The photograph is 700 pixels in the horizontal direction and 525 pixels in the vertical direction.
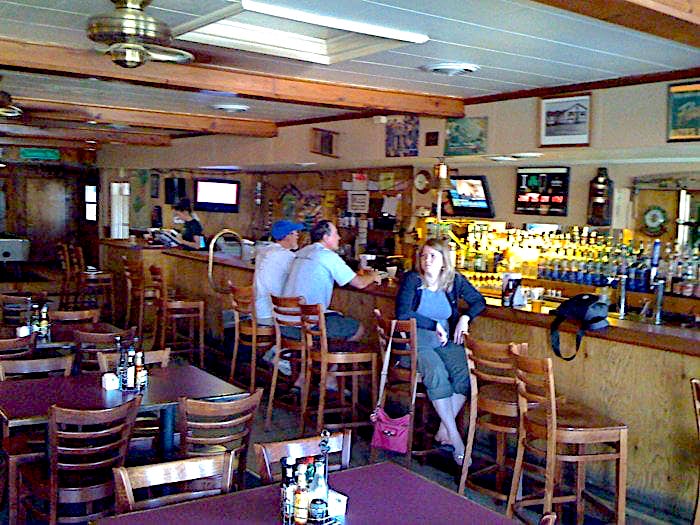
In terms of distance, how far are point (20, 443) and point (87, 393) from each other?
1.50 ft

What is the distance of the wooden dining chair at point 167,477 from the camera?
244 cm

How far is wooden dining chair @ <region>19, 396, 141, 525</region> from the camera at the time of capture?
320 cm

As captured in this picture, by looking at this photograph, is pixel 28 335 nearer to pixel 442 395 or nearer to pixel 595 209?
pixel 442 395

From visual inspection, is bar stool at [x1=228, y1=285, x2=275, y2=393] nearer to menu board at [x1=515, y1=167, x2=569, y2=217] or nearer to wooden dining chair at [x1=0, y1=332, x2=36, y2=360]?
wooden dining chair at [x1=0, y1=332, x2=36, y2=360]

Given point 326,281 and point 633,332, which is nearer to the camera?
point 633,332

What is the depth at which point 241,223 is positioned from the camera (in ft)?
38.8

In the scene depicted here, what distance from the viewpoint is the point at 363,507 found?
2443 millimetres

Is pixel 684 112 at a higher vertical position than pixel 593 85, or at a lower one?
lower

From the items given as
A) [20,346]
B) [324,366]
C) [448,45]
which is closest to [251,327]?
[324,366]

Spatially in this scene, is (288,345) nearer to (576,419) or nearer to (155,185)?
(576,419)

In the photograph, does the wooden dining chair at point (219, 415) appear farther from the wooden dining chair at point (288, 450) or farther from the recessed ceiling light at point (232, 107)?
the recessed ceiling light at point (232, 107)

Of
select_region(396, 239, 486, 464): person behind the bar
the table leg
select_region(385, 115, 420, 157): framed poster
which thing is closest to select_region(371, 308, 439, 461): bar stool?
select_region(396, 239, 486, 464): person behind the bar

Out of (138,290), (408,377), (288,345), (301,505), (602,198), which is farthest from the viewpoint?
(138,290)

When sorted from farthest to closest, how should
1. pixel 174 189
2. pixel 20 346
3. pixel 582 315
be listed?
pixel 174 189 < pixel 20 346 < pixel 582 315
